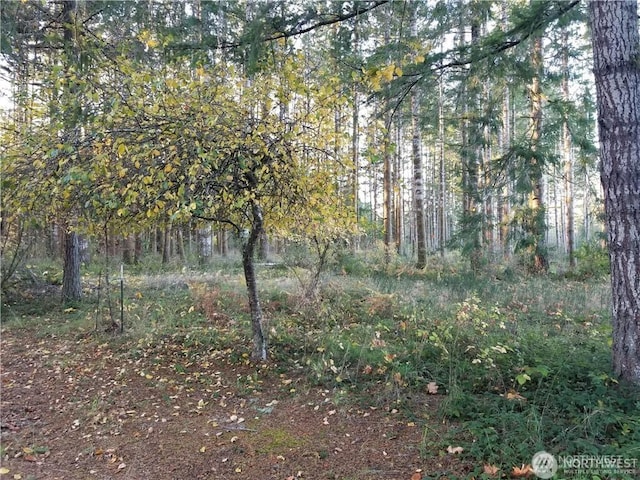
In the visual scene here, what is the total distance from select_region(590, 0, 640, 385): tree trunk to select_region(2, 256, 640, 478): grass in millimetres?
479

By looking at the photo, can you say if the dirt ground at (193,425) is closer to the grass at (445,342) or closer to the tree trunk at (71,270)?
the grass at (445,342)

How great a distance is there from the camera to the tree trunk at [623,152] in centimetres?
359

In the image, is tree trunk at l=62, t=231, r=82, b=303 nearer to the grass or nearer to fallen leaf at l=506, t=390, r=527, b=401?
the grass

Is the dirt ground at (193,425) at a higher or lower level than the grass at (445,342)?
lower

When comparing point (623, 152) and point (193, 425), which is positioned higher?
point (623, 152)

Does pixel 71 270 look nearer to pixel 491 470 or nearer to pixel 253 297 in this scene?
pixel 253 297

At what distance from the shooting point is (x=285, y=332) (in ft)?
20.2

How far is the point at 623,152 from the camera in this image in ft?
11.8

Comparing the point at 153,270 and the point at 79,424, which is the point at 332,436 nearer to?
the point at 79,424
